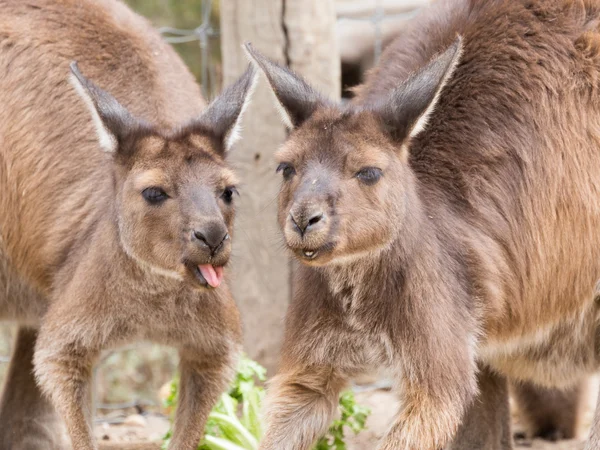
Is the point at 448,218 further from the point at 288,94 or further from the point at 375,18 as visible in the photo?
the point at 375,18

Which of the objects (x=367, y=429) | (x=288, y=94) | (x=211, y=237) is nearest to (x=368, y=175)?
(x=288, y=94)

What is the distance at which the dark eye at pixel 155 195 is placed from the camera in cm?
534

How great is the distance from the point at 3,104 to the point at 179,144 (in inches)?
50.8

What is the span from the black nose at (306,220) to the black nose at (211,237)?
23.3 inches

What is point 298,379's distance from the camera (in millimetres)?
5086

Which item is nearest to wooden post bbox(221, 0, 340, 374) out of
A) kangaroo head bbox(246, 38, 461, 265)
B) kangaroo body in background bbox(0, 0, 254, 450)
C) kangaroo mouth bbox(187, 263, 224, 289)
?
kangaroo body in background bbox(0, 0, 254, 450)

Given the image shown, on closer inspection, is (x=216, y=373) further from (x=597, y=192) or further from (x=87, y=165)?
(x=597, y=192)

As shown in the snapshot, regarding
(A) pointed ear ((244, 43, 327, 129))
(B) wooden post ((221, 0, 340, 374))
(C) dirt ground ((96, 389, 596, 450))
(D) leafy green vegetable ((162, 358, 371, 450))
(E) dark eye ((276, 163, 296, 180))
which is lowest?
(C) dirt ground ((96, 389, 596, 450))

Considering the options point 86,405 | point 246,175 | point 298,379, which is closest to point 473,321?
point 298,379

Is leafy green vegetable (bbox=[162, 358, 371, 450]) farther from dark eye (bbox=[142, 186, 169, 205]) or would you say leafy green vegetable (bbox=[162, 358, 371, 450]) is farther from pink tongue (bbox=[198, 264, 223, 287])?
dark eye (bbox=[142, 186, 169, 205])

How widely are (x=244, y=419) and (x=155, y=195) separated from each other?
65.9 inches

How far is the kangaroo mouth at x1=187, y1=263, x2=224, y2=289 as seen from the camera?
5156 millimetres

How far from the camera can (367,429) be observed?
271 inches

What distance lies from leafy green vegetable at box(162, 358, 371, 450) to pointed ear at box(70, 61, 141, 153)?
142cm
